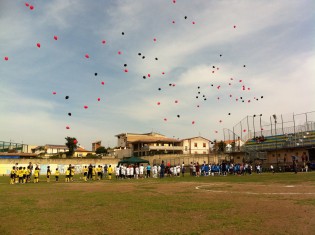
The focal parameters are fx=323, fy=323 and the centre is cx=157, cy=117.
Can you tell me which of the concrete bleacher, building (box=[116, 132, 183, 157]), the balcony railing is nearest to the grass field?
the concrete bleacher

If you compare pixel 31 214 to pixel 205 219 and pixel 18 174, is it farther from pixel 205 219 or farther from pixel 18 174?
pixel 18 174

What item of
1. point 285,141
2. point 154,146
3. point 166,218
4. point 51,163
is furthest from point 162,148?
point 166,218

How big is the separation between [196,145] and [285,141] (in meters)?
52.9

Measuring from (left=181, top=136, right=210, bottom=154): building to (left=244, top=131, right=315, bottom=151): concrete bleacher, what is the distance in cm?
4271

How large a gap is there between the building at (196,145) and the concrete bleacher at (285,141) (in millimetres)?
42708

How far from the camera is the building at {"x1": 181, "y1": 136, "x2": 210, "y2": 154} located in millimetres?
101113

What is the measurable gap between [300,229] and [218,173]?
37775 millimetres

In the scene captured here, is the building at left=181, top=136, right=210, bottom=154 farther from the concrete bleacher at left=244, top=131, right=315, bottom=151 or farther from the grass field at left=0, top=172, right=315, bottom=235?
the grass field at left=0, top=172, right=315, bottom=235

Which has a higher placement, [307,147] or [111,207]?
[307,147]

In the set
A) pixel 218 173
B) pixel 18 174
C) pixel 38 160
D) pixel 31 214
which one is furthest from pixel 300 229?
pixel 38 160

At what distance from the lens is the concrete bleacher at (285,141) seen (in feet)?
161

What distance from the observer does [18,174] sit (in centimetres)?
3472

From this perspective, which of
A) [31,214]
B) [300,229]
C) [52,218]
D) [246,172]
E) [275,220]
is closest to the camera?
[300,229]

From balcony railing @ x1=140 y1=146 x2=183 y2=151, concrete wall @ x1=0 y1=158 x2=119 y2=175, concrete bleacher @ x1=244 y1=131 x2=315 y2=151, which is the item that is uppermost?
balcony railing @ x1=140 y1=146 x2=183 y2=151
